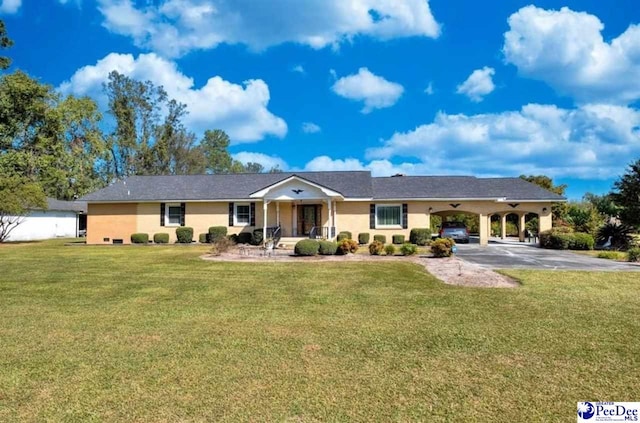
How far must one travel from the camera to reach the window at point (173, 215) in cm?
2678

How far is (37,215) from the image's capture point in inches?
1379

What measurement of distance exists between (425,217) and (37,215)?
31.8 meters

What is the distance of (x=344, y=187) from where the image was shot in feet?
87.5

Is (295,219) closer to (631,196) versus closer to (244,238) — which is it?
(244,238)

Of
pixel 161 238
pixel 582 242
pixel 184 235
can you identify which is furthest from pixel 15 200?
pixel 582 242

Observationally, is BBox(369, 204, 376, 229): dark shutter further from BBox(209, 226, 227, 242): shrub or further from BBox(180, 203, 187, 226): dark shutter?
BBox(180, 203, 187, 226): dark shutter

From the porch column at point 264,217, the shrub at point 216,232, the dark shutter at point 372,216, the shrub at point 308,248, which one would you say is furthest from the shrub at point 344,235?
the shrub at point 216,232

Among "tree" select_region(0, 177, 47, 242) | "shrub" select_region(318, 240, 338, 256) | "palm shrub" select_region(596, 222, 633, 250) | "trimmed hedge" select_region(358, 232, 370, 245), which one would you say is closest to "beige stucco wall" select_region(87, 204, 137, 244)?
"tree" select_region(0, 177, 47, 242)

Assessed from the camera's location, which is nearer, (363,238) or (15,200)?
(363,238)

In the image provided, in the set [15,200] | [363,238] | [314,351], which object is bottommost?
[314,351]

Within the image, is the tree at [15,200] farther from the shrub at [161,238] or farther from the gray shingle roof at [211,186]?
the shrub at [161,238]

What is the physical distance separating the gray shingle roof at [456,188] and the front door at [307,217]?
3850 mm

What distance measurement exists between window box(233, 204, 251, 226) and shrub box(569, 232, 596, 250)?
60.6 feet

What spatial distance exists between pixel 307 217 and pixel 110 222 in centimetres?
1305
